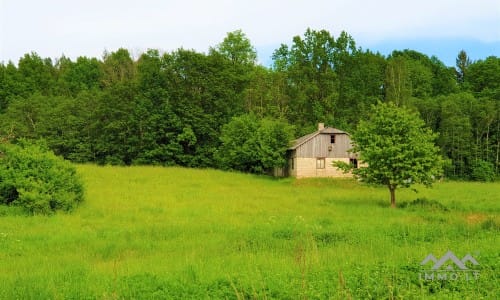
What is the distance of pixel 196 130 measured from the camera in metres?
56.6

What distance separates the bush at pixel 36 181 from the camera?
19.7 meters

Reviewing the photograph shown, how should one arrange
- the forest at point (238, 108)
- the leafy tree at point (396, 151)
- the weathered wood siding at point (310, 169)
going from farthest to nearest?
the forest at point (238, 108)
the weathered wood siding at point (310, 169)
the leafy tree at point (396, 151)

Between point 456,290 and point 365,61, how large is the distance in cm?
6603

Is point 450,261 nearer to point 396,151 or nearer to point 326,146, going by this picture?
point 396,151

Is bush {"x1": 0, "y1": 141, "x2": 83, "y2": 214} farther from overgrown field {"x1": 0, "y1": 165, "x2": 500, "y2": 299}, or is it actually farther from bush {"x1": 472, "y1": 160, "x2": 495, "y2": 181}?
bush {"x1": 472, "y1": 160, "x2": 495, "y2": 181}

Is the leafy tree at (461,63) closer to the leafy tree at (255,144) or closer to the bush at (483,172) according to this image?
the bush at (483,172)

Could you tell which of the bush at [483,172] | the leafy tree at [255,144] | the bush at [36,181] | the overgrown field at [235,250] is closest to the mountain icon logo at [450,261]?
the overgrown field at [235,250]

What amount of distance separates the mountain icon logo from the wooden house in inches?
1509

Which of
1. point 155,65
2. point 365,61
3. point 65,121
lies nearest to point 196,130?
point 155,65

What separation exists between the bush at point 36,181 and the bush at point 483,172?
53.1 m

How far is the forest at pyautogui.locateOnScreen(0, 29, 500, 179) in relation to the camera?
181 ft

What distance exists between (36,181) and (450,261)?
734 inches

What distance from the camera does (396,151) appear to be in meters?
24.1

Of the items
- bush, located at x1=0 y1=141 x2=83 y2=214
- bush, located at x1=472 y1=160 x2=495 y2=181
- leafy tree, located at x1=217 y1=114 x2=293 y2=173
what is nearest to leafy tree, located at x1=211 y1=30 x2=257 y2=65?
leafy tree, located at x1=217 y1=114 x2=293 y2=173
